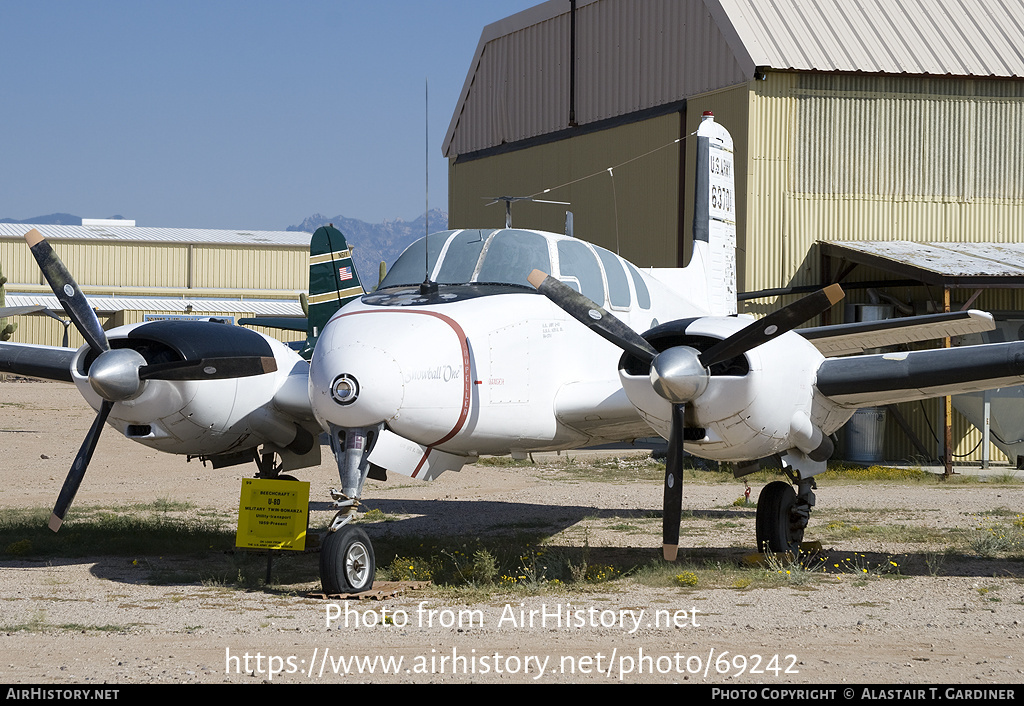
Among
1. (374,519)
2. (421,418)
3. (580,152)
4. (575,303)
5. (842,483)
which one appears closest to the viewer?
(421,418)

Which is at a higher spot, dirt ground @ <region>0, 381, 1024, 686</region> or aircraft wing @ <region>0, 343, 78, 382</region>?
aircraft wing @ <region>0, 343, 78, 382</region>

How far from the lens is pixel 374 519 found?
1512 centimetres

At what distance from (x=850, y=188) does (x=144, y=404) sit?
1765 centimetres

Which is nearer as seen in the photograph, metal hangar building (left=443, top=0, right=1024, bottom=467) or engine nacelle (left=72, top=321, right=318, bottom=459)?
engine nacelle (left=72, top=321, right=318, bottom=459)

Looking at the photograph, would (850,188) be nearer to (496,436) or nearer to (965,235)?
(965,235)

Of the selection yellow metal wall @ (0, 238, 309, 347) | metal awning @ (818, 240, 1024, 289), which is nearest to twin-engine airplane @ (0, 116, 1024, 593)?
metal awning @ (818, 240, 1024, 289)

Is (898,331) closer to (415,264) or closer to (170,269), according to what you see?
(415,264)

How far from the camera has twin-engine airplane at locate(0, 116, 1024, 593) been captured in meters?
8.93

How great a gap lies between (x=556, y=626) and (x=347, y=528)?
205 centimetres

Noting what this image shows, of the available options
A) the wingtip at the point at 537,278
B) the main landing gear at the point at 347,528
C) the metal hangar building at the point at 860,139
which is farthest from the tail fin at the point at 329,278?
the main landing gear at the point at 347,528

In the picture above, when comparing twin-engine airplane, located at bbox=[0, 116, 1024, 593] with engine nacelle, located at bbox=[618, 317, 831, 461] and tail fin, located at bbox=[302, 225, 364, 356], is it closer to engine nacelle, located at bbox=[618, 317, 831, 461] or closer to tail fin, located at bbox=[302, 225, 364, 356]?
engine nacelle, located at bbox=[618, 317, 831, 461]

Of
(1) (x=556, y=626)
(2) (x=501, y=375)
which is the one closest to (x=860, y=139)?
(2) (x=501, y=375)

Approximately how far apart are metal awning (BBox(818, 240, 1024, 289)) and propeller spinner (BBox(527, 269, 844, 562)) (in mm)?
12145

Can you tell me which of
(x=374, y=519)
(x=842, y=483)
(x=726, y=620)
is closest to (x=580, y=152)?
(x=842, y=483)
